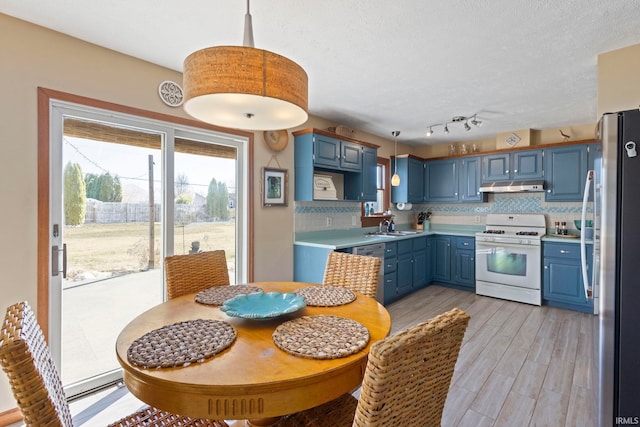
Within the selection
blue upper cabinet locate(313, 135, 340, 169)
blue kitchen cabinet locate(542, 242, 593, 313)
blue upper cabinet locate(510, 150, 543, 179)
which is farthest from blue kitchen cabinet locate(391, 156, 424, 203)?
blue kitchen cabinet locate(542, 242, 593, 313)

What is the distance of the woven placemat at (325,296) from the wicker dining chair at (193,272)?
0.69 metres

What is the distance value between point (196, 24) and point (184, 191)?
1344 millimetres

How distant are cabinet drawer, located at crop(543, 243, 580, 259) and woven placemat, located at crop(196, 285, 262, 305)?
3.83 metres

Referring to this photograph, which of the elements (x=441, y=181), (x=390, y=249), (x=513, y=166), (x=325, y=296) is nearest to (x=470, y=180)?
(x=441, y=181)

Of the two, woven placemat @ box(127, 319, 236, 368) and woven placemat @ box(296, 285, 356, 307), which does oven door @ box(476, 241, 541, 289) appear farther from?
woven placemat @ box(127, 319, 236, 368)

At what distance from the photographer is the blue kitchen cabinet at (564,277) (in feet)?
12.1

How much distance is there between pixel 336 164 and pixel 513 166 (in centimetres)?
273

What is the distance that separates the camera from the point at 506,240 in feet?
13.6

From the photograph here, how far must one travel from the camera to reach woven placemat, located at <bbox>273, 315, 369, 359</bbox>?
1.08 metres

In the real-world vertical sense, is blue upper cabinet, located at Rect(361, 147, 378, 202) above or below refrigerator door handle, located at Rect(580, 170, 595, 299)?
above

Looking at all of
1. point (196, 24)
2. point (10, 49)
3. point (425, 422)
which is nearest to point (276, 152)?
point (196, 24)

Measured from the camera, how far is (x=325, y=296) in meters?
1.71

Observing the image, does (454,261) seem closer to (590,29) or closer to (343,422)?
(590,29)

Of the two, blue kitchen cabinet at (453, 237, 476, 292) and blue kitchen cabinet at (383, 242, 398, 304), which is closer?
blue kitchen cabinet at (383, 242, 398, 304)
